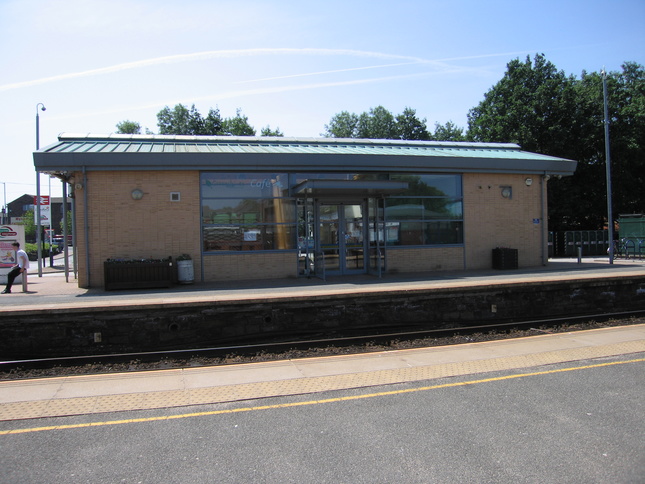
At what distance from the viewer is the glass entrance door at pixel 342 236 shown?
53.7ft

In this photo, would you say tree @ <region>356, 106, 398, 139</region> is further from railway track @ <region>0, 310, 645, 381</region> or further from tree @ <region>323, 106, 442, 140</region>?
railway track @ <region>0, 310, 645, 381</region>

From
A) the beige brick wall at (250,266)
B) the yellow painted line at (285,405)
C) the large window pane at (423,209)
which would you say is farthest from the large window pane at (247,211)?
the yellow painted line at (285,405)

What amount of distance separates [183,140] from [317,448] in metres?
15.0

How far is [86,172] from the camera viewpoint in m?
14.2

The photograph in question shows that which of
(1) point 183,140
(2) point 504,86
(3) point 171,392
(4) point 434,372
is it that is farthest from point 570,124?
(3) point 171,392

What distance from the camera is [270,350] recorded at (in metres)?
8.69

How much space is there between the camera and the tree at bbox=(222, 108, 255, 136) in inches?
1987

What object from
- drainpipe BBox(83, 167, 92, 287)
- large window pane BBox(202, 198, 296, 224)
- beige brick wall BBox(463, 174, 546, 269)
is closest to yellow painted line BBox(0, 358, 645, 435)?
drainpipe BBox(83, 167, 92, 287)

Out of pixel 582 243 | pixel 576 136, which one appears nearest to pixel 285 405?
pixel 582 243

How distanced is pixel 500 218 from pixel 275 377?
1393cm

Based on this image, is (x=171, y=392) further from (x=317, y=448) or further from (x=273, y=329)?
(x=273, y=329)

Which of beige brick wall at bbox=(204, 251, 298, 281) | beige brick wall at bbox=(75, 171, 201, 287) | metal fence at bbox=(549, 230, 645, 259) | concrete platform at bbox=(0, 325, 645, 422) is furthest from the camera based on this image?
metal fence at bbox=(549, 230, 645, 259)

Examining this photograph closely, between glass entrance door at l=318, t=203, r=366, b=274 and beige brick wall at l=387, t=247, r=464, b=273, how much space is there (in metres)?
1.11

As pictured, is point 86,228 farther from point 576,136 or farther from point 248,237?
point 576,136
